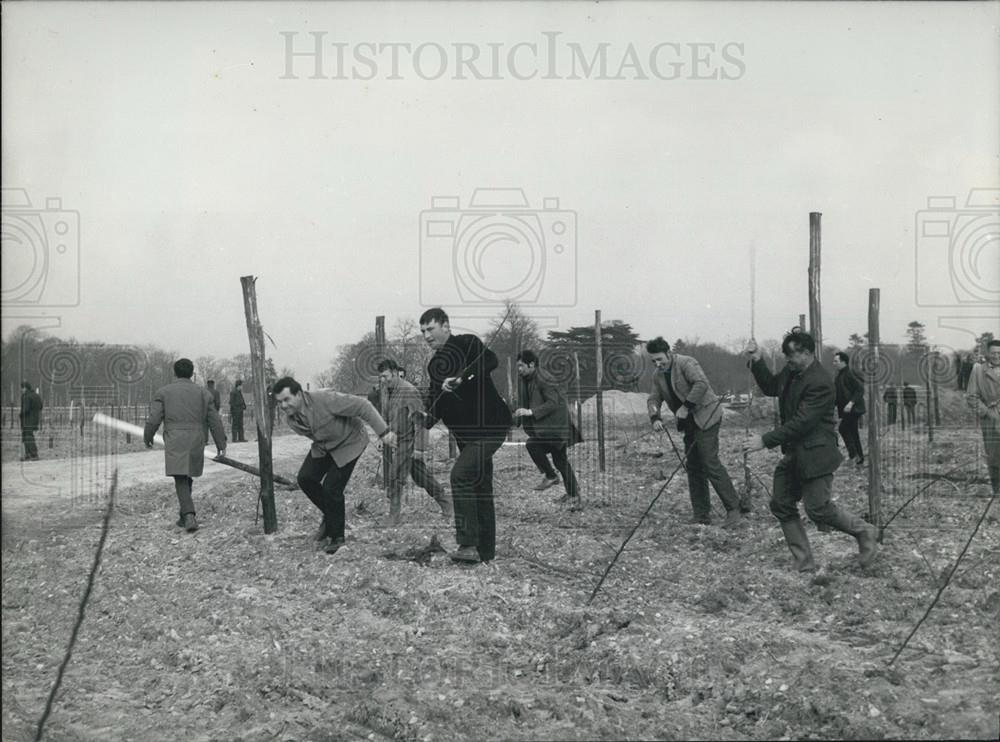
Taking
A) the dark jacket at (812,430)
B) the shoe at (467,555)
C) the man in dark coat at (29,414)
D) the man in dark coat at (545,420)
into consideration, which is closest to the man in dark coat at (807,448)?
the dark jacket at (812,430)

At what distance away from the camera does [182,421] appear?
866 centimetres

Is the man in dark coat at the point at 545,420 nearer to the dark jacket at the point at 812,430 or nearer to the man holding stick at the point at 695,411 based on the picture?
the man holding stick at the point at 695,411

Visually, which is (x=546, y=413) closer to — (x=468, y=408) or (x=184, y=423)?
(x=468, y=408)

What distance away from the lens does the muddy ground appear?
4.21 meters

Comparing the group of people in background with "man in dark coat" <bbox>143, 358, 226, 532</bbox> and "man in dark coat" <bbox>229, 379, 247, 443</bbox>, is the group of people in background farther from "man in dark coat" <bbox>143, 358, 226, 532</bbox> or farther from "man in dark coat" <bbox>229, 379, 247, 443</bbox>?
"man in dark coat" <bbox>229, 379, 247, 443</bbox>

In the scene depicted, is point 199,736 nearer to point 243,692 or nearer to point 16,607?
point 243,692

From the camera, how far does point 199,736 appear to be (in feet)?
13.7

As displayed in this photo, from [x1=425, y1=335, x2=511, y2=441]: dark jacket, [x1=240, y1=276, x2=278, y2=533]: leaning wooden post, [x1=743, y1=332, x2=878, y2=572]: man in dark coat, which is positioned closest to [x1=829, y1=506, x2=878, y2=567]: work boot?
[x1=743, y1=332, x2=878, y2=572]: man in dark coat

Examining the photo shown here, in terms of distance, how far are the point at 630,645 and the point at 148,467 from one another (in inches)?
489

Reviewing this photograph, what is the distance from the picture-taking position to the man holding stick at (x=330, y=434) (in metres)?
7.02

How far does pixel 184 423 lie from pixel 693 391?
207 inches

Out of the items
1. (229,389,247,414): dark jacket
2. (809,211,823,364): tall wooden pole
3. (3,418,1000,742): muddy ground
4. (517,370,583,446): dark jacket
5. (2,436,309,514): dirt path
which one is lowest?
(2,436,309,514): dirt path

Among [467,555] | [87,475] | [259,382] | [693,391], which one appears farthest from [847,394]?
[87,475]

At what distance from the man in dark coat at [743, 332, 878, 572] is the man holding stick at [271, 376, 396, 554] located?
10.5ft
